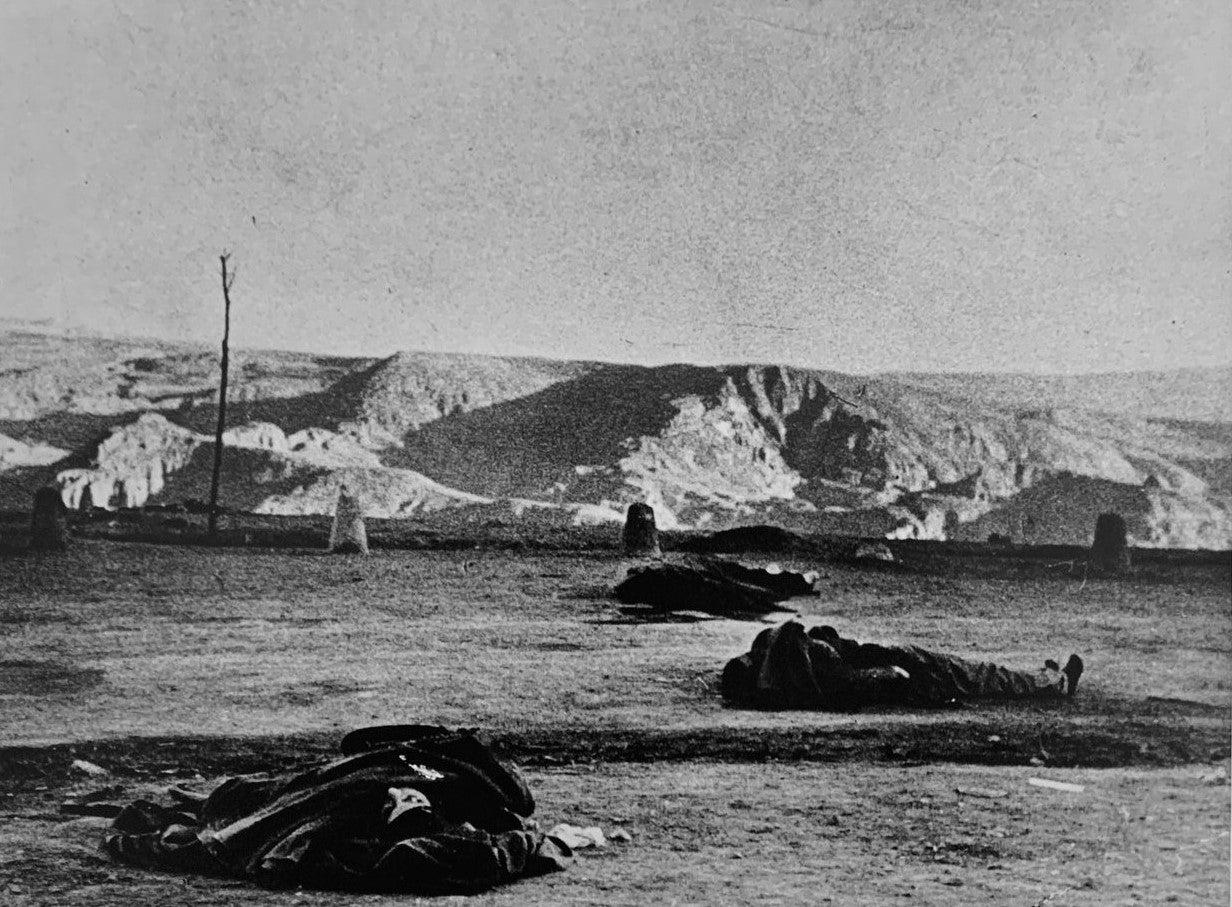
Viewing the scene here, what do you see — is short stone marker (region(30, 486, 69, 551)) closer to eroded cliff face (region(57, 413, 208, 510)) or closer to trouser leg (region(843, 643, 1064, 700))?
eroded cliff face (region(57, 413, 208, 510))

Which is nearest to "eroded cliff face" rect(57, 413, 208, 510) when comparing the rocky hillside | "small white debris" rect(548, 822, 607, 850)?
the rocky hillside

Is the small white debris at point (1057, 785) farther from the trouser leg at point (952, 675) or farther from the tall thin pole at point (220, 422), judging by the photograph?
the tall thin pole at point (220, 422)

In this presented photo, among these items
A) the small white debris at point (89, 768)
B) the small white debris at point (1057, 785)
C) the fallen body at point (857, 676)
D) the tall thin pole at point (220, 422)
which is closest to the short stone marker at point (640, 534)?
the fallen body at point (857, 676)

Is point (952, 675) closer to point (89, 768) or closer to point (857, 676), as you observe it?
point (857, 676)

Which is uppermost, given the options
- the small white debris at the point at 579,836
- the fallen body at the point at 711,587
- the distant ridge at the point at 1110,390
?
the distant ridge at the point at 1110,390

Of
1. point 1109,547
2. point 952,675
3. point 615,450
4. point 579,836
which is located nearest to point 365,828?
point 579,836
